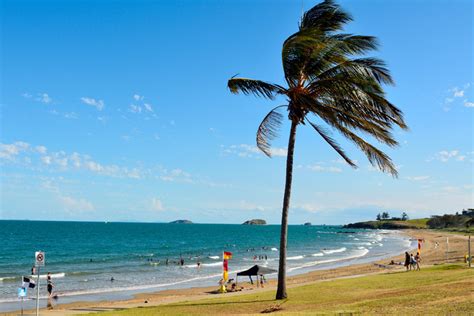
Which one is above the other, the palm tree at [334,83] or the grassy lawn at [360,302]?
the palm tree at [334,83]

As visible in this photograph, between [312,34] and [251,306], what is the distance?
357 inches

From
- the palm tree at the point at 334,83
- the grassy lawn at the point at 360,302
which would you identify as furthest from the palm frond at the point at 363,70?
the grassy lawn at the point at 360,302

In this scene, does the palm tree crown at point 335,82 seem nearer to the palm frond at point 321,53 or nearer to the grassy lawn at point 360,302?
the palm frond at point 321,53

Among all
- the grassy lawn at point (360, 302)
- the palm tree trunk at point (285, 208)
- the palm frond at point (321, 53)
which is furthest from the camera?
the palm tree trunk at point (285, 208)

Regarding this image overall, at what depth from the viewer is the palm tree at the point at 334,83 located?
15531mm

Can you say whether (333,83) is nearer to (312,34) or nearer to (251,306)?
(312,34)

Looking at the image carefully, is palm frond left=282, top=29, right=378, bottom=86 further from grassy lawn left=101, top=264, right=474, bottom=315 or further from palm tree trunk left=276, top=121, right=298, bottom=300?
grassy lawn left=101, top=264, right=474, bottom=315

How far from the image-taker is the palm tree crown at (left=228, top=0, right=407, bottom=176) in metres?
15.5

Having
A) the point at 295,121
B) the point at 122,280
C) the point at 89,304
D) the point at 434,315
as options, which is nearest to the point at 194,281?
the point at 122,280

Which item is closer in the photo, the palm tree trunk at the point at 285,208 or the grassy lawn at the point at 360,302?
the grassy lawn at the point at 360,302

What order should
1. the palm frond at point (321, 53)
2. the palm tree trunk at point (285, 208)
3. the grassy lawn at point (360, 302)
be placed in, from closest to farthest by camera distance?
1. the grassy lawn at point (360, 302)
2. the palm frond at point (321, 53)
3. the palm tree trunk at point (285, 208)

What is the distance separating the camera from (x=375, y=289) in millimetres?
18641

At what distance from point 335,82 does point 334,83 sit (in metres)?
0.05

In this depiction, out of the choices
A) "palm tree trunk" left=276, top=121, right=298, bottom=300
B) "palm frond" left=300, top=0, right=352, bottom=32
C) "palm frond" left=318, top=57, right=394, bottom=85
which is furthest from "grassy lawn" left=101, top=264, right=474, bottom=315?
"palm frond" left=300, top=0, right=352, bottom=32
